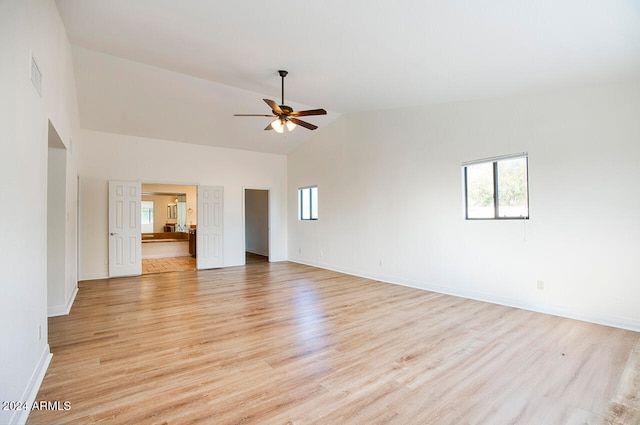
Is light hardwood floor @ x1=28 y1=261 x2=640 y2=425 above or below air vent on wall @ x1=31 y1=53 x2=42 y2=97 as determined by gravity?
below

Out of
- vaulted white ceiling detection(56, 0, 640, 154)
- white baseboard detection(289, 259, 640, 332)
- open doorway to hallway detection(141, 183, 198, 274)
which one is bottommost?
white baseboard detection(289, 259, 640, 332)

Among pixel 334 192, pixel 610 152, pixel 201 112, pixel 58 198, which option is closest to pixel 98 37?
pixel 58 198

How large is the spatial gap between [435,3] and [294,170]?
6.42m

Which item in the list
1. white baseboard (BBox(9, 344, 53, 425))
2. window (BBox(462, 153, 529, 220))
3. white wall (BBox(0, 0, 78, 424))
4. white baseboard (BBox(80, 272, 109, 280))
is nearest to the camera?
white wall (BBox(0, 0, 78, 424))

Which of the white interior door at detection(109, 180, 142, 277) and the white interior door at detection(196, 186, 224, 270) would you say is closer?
the white interior door at detection(109, 180, 142, 277)

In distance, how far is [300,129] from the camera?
7.56 metres

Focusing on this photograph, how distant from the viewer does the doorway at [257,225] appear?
33.0 ft

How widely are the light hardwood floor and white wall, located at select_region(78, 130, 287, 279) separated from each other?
2.33 meters

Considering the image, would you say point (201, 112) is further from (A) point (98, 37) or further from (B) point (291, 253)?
(B) point (291, 253)

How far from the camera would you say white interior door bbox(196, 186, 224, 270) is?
7.59 meters

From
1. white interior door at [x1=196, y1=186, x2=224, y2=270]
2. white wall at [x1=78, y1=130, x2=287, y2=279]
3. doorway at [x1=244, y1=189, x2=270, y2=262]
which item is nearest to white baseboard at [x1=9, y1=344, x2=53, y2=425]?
white wall at [x1=78, y1=130, x2=287, y2=279]

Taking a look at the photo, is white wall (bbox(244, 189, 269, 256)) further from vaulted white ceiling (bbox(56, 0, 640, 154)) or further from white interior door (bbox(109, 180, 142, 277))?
vaulted white ceiling (bbox(56, 0, 640, 154))

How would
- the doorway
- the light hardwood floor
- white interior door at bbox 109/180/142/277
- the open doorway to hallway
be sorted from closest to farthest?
the light hardwood floor
white interior door at bbox 109/180/142/277
the open doorway to hallway
the doorway

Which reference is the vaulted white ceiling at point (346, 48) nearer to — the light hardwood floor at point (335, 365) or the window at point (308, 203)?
the light hardwood floor at point (335, 365)
